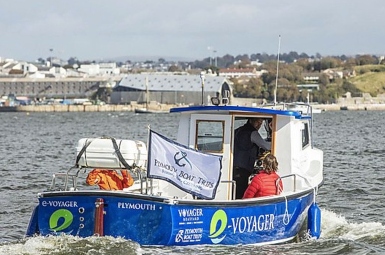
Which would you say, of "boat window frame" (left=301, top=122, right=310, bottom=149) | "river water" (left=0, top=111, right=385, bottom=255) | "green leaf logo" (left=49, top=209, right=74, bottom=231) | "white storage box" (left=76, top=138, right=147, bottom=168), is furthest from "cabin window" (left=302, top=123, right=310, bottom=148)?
"green leaf logo" (left=49, top=209, right=74, bottom=231)

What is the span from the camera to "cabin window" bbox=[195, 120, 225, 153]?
17.4 m

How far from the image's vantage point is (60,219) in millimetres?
15242

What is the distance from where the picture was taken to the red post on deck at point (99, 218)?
14.9 meters

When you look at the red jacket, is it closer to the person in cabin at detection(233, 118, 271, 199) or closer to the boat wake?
the boat wake

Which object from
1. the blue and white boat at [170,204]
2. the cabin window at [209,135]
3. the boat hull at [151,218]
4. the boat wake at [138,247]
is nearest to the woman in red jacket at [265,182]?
the blue and white boat at [170,204]

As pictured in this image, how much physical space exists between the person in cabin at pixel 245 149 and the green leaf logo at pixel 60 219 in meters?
3.78

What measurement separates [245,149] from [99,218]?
3.76 meters

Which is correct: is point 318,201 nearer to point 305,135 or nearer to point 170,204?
point 305,135

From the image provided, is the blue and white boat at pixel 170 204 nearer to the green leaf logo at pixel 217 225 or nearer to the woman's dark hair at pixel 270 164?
the green leaf logo at pixel 217 225

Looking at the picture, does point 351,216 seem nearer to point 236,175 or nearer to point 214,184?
point 236,175

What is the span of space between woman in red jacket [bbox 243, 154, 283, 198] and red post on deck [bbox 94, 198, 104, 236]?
2.84 meters

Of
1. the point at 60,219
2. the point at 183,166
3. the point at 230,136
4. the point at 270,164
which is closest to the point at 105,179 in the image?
the point at 60,219

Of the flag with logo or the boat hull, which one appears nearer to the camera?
the boat hull

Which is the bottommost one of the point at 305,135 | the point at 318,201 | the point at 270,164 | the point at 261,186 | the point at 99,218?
the point at 318,201
